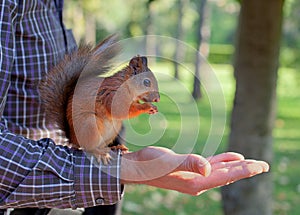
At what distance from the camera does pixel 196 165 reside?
1.08m

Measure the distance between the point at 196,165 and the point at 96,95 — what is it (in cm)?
23

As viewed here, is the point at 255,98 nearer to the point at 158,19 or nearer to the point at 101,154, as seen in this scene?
the point at 101,154

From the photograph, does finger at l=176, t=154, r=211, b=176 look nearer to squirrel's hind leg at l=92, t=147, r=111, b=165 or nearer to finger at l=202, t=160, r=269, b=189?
finger at l=202, t=160, r=269, b=189

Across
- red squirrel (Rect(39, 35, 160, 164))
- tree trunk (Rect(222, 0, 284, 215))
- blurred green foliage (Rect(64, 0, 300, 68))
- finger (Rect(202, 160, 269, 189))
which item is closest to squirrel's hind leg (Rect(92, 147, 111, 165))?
red squirrel (Rect(39, 35, 160, 164))

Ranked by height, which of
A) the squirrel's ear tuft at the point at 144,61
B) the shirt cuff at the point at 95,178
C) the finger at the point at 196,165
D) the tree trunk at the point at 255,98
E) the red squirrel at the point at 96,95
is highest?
the squirrel's ear tuft at the point at 144,61

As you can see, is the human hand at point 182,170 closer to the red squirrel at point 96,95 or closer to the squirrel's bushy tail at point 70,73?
the red squirrel at point 96,95

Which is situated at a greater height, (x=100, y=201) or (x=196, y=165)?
(x=196, y=165)

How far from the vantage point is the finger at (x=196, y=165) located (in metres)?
1.07

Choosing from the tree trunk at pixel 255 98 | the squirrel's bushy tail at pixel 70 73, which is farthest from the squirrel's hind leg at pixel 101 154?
the tree trunk at pixel 255 98

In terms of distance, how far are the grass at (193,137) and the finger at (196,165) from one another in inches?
0.8

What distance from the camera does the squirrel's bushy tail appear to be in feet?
3.86

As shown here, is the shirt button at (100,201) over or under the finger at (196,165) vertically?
under

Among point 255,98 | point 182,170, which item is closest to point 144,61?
point 182,170

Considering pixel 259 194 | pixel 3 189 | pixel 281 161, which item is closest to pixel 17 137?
pixel 3 189
